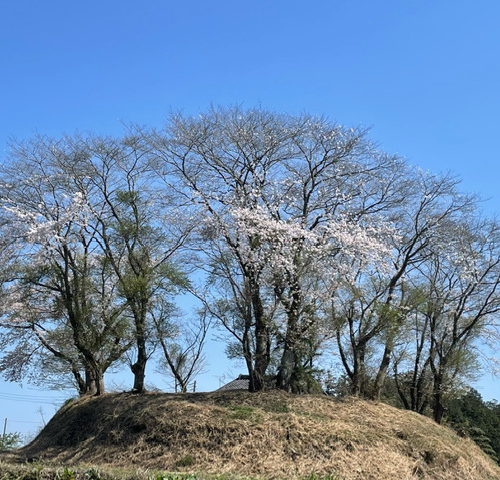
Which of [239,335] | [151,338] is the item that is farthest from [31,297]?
[239,335]

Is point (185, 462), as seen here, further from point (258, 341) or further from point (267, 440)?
point (258, 341)

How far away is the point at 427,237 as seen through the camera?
1945 cm

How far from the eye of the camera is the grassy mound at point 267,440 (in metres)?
12.8

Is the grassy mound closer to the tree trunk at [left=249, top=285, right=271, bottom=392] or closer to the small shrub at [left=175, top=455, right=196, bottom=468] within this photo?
the small shrub at [left=175, top=455, right=196, bottom=468]

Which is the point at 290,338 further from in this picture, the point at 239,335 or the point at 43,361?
the point at 43,361

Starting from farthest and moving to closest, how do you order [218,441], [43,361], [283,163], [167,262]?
1. [43,361]
2. [167,262]
3. [283,163]
4. [218,441]

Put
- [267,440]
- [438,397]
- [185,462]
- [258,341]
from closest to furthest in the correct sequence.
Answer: [185,462] < [267,440] < [258,341] < [438,397]

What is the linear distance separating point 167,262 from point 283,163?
15.3 ft

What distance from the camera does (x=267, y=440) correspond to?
530 inches

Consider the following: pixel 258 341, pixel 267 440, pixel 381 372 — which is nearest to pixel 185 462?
pixel 267 440

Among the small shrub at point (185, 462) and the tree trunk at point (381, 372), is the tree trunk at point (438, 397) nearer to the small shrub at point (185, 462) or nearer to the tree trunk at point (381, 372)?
the tree trunk at point (381, 372)

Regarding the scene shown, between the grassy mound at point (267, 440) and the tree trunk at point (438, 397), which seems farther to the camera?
the tree trunk at point (438, 397)

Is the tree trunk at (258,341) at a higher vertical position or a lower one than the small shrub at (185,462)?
higher

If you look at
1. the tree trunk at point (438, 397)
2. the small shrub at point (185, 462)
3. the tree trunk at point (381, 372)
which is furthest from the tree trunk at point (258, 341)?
the tree trunk at point (438, 397)
